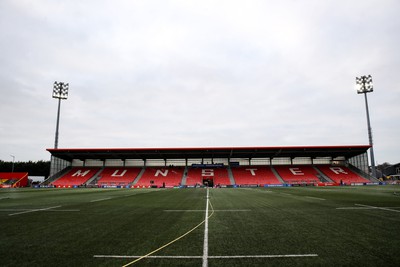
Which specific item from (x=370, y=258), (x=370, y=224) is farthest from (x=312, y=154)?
(x=370, y=258)

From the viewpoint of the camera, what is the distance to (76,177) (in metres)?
56.4

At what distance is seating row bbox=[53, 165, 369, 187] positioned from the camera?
2095 inches

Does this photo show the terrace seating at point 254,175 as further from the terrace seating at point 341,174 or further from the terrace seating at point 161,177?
the terrace seating at point 161,177

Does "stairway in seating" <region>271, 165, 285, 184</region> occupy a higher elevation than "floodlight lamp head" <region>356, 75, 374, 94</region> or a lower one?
lower

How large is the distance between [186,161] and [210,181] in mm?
9396

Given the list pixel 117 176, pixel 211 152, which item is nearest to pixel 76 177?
pixel 117 176

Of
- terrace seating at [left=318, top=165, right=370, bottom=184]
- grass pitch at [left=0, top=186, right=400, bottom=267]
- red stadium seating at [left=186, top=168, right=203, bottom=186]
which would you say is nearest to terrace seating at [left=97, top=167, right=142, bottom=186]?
red stadium seating at [left=186, top=168, right=203, bottom=186]

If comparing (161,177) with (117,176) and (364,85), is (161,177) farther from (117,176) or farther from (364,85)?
(364,85)

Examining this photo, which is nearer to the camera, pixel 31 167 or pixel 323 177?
pixel 323 177

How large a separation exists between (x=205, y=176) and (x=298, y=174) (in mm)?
22526

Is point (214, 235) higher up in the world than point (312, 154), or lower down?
lower down

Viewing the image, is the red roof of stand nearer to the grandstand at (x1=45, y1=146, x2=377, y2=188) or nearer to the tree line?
the grandstand at (x1=45, y1=146, x2=377, y2=188)

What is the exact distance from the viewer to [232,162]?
61.0 m

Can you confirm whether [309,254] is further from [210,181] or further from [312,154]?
[312,154]
